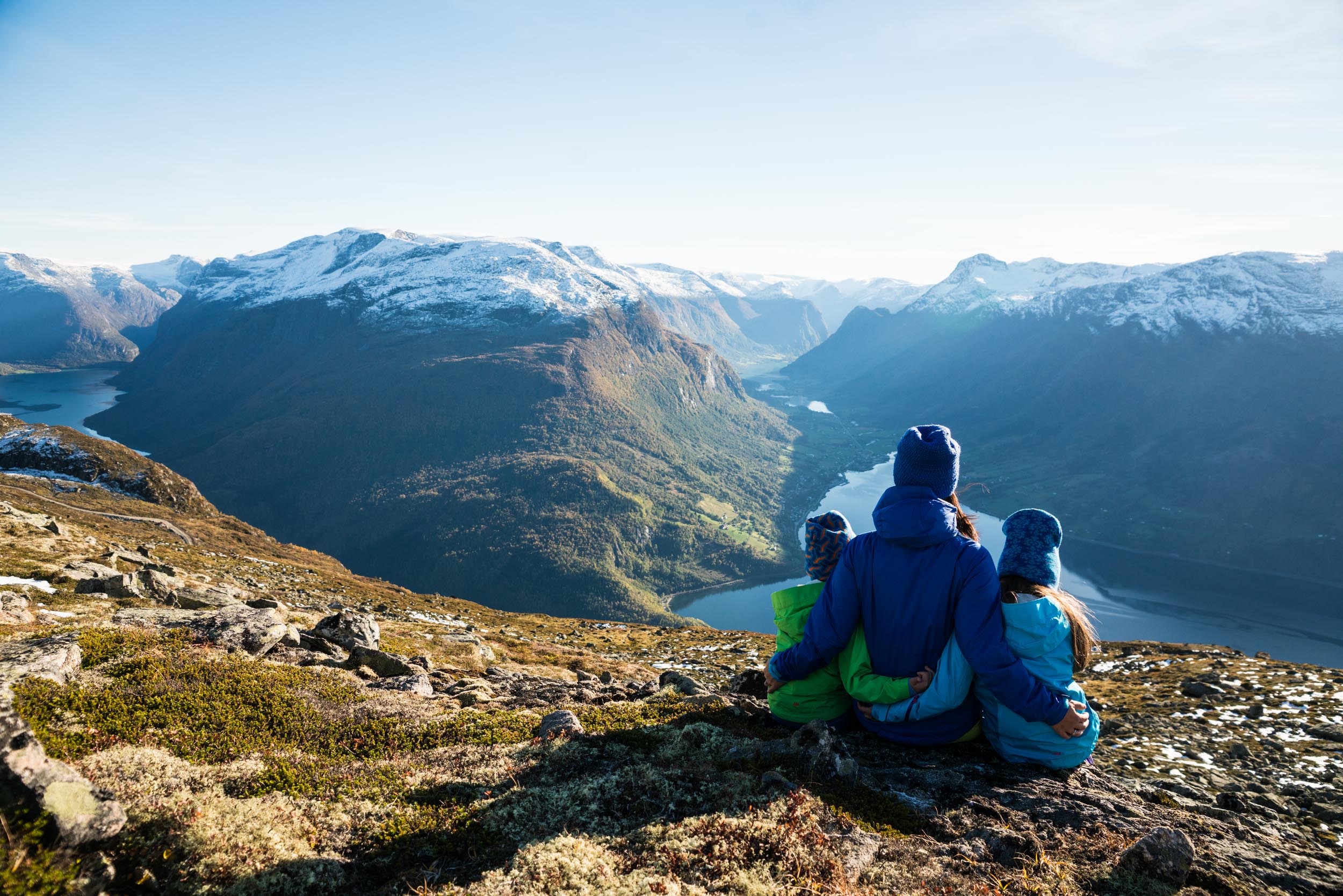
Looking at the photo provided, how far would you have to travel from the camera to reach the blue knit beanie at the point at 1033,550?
773cm

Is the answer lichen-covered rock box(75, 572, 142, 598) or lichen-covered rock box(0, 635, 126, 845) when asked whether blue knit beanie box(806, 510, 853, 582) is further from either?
lichen-covered rock box(75, 572, 142, 598)

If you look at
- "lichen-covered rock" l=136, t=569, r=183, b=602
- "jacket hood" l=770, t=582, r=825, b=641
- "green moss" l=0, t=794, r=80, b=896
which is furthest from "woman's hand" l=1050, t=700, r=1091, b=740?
"lichen-covered rock" l=136, t=569, r=183, b=602

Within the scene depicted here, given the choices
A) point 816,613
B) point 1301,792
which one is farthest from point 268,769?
point 1301,792

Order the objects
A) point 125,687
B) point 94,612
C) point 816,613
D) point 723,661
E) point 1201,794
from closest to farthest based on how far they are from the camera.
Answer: point 816,613, point 125,687, point 1201,794, point 94,612, point 723,661

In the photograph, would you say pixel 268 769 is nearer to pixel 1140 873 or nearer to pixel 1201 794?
pixel 1140 873

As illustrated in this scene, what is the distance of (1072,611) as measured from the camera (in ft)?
26.0

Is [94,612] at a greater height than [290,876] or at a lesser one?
lesser

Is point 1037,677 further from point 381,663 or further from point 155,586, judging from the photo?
point 155,586

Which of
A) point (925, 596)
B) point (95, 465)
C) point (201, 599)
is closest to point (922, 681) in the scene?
point (925, 596)

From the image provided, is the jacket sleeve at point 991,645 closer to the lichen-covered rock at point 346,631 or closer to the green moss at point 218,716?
the green moss at point 218,716

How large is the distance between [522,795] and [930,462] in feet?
22.3

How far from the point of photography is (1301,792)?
1380 cm

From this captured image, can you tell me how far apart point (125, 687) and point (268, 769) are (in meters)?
3.88

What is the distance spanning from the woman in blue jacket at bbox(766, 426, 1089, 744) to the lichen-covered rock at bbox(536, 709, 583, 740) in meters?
4.17
